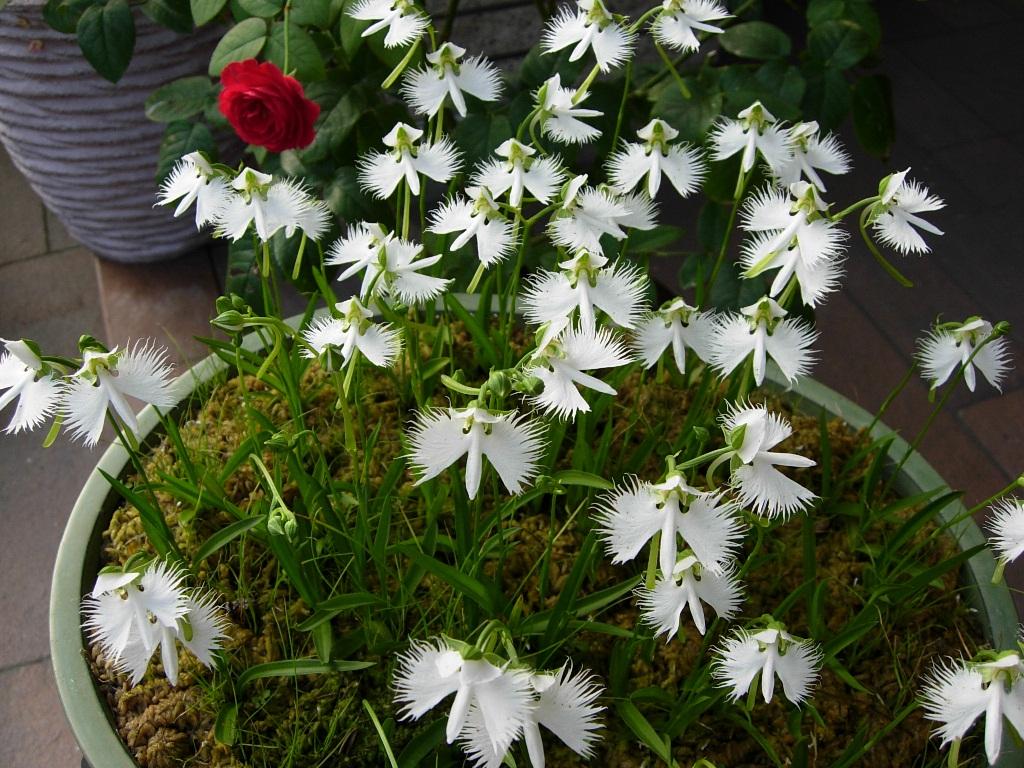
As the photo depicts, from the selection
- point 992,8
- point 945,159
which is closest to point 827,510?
point 945,159

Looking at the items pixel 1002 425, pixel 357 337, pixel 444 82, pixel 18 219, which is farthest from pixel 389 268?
pixel 18 219

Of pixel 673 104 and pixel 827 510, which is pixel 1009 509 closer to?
pixel 827 510

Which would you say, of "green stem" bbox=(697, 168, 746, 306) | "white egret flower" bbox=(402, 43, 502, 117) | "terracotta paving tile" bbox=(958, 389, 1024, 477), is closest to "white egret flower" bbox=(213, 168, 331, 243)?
"white egret flower" bbox=(402, 43, 502, 117)

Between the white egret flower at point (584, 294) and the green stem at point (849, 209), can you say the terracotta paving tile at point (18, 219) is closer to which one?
the white egret flower at point (584, 294)

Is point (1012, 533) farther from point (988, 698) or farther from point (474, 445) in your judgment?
point (474, 445)

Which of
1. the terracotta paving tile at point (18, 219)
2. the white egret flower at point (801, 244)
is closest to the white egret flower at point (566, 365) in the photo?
the white egret flower at point (801, 244)

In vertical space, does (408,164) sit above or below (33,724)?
above

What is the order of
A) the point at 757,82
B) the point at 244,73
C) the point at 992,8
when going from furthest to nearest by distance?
the point at 992,8
the point at 757,82
the point at 244,73
